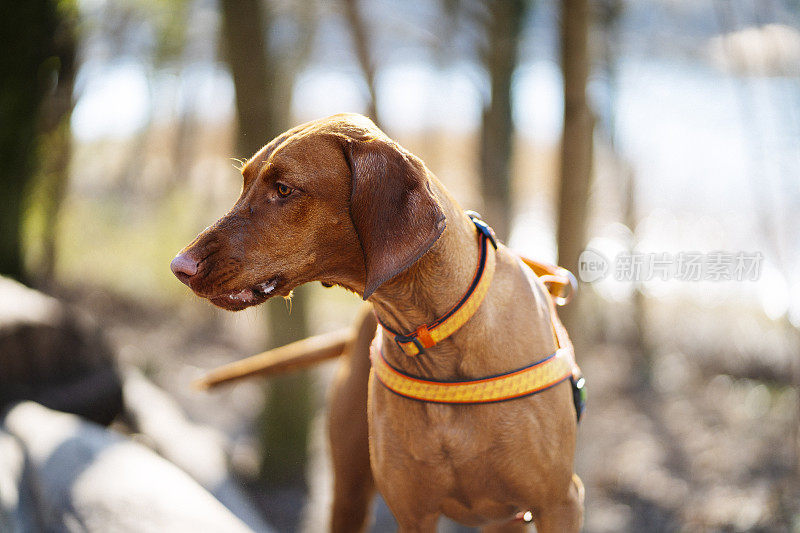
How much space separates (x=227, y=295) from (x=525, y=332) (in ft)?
2.23

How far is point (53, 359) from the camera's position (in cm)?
353

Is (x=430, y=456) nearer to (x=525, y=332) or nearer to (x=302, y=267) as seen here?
(x=525, y=332)

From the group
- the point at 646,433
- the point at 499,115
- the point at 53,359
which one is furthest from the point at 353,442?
the point at 646,433

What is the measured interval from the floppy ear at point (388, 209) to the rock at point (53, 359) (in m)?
2.86

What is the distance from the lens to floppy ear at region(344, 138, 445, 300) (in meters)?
1.20

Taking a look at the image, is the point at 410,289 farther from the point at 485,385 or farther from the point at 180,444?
the point at 180,444

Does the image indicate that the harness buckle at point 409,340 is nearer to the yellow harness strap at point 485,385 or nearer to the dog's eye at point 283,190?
the yellow harness strap at point 485,385

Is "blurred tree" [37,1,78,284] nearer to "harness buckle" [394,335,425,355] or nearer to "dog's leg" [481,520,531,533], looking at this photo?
"harness buckle" [394,335,425,355]

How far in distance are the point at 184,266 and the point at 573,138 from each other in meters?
1.83

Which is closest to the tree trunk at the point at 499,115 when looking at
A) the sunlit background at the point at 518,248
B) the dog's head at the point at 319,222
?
the sunlit background at the point at 518,248

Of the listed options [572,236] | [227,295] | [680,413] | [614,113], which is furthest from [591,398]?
[227,295]

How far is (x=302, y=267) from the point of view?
1.27 metres

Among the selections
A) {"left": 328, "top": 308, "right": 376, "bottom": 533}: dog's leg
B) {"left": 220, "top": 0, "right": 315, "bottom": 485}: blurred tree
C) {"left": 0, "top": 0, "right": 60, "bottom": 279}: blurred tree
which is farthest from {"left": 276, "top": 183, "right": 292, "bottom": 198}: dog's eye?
{"left": 0, "top": 0, "right": 60, "bottom": 279}: blurred tree

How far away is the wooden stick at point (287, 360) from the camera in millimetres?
2039
